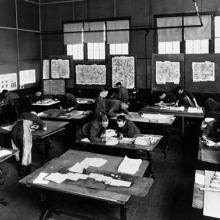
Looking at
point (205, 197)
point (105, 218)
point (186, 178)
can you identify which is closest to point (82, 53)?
point (186, 178)

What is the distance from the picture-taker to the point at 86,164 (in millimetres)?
4109

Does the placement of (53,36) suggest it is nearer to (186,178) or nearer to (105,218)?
(186,178)

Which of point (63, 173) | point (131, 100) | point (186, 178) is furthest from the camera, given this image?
point (131, 100)

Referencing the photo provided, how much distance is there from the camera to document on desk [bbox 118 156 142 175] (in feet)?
12.8

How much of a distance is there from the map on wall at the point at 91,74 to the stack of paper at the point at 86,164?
651 centimetres

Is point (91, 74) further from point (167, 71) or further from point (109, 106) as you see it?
point (109, 106)

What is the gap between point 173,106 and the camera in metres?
8.27

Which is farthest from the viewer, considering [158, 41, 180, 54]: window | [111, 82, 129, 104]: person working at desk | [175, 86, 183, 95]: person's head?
[158, 41, 180, 54]: window

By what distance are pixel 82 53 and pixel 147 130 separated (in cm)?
485

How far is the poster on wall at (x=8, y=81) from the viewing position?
9648 millimetres

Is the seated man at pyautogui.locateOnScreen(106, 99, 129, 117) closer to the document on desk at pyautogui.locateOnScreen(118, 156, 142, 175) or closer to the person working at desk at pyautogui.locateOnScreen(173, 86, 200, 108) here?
the person working at desk at pyautogui.locateOnScreen(173, 86, 200, 108)

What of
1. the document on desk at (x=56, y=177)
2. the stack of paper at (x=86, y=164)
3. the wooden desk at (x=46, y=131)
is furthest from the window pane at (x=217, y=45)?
the document on desk at (x=56, y=177)

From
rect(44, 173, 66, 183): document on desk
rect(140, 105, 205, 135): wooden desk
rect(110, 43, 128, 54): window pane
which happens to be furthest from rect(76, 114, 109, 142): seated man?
rect(110, 43, 128, 54): window pane

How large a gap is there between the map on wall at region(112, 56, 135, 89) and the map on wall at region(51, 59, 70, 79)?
172 centimetres
